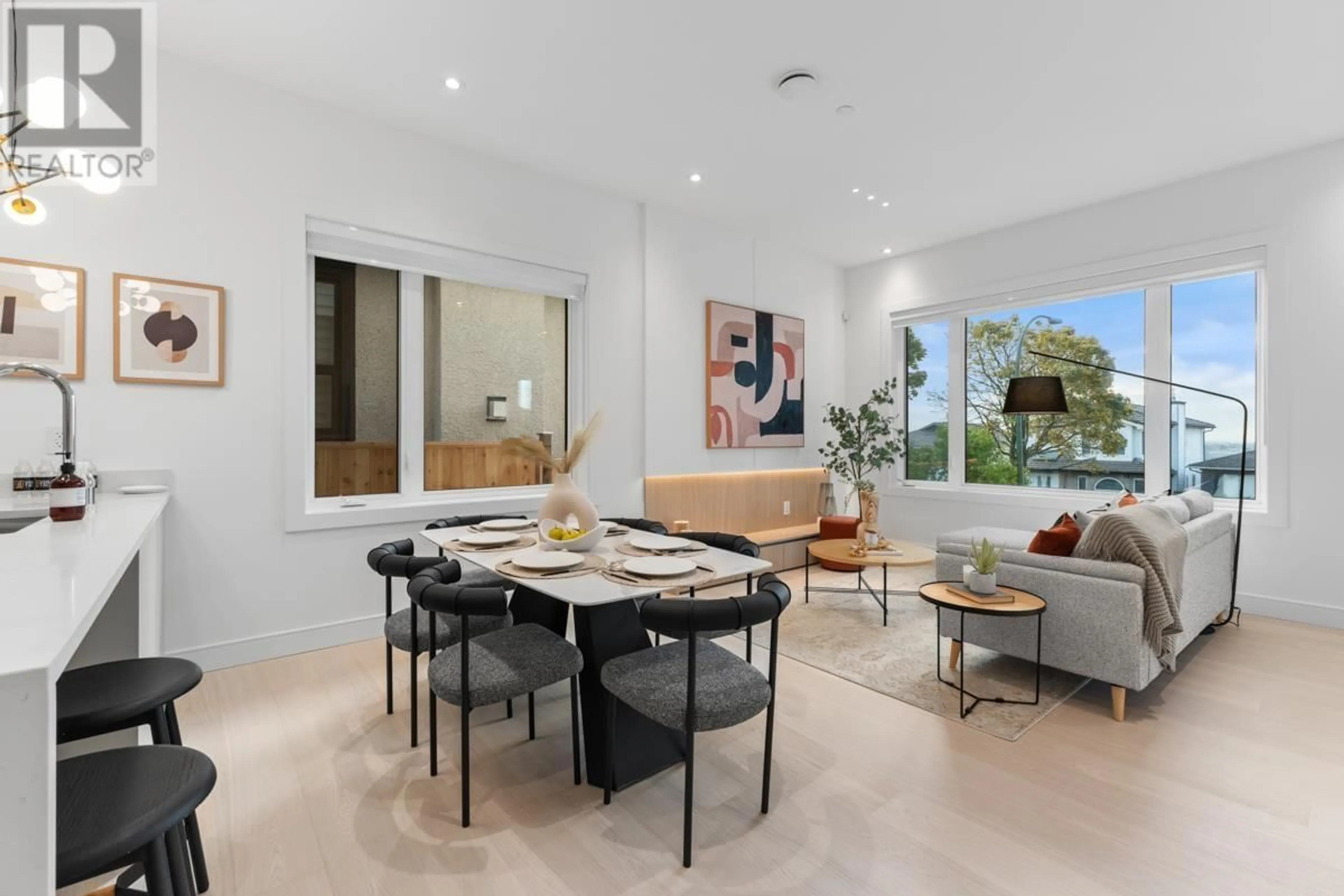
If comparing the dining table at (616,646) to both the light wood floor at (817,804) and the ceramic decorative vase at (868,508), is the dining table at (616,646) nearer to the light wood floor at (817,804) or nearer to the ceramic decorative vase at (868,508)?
the light wood floor at (817,804)

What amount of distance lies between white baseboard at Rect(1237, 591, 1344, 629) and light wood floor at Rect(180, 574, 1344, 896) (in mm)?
1355

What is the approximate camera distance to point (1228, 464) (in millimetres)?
4293

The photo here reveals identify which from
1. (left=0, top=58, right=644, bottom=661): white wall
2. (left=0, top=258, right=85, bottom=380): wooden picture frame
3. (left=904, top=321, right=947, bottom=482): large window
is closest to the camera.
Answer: (left=0, top=258, right=85, bottom=380): wooden picture frame

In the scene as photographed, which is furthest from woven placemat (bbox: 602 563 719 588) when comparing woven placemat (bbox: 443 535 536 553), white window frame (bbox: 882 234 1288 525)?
white window frame (bbox: 882 234 1288 525)

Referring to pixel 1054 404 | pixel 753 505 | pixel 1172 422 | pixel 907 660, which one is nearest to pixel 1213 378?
pixel 1172 422

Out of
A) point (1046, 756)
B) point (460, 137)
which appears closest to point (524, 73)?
point (460, 137)

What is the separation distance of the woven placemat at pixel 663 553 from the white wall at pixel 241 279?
1962 millimetres

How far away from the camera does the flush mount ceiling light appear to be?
2006 mm

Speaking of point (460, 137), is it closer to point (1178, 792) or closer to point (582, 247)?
point (582, 247)

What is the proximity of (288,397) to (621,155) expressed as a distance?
2487mm

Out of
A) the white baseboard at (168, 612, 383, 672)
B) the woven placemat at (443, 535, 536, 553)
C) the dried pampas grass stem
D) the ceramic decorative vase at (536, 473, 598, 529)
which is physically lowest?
the white baseboard at (168, 612, 383, 672)

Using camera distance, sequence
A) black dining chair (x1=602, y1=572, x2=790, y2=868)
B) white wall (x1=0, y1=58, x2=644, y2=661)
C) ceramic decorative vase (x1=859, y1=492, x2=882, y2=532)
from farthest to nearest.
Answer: ceramic decorative vase (x1=859, y1=492, x2=882, y2=532)
white wall (x1=0, y1=58, x2=644, y2=661)
black dining chair (x1=602, y1=572, x2=790, y2=868)

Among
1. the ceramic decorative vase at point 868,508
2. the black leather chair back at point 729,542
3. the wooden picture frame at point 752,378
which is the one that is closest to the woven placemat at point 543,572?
the black leather chair back at point 729,542

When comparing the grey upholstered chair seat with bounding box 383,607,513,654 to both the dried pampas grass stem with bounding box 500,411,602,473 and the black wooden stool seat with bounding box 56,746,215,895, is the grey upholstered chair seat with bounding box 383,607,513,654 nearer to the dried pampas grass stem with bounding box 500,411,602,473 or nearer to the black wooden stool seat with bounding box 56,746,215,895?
the dried pampas grass stem with bounding box 500,411,602,473
